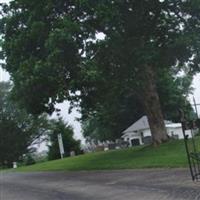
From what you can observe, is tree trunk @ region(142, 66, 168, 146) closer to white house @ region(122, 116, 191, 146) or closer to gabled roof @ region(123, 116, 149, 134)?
white house @ region(122, 116, 191, 146)

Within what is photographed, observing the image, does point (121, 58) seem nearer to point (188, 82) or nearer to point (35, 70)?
point (35, 70)

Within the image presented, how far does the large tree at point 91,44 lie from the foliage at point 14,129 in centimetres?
5235

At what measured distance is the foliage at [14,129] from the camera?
8931 cm

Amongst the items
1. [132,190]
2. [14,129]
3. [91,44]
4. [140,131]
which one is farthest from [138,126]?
[132,190]

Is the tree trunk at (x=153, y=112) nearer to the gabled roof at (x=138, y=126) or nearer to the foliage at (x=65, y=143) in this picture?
the foliage at (x=65, y=143)

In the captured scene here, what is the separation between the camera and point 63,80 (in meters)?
33.0

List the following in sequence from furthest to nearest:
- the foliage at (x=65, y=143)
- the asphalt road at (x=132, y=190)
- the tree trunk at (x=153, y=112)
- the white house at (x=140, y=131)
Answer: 1. the white house at (x=140, y=131)
2. the foliage at (x=65, y=143)
3. the tree trunk at (x=153, y=112)
4. the asphalt road at (x=132, y=190)

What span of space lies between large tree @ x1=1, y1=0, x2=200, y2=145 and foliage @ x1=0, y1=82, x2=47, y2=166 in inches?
2061

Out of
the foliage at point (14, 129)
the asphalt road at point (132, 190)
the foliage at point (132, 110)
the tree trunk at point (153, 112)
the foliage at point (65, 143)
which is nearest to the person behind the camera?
the asphalt road at point (132, 190)

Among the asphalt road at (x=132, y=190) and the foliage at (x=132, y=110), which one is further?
the foliage at (x=132, y=110)

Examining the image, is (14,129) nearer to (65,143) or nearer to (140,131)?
(65,143)

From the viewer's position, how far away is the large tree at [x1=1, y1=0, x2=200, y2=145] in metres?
31.6

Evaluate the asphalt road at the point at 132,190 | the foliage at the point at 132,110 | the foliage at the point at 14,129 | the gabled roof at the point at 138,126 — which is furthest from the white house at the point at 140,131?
the asphalt road at the point at 132,190

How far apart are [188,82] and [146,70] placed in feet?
169
